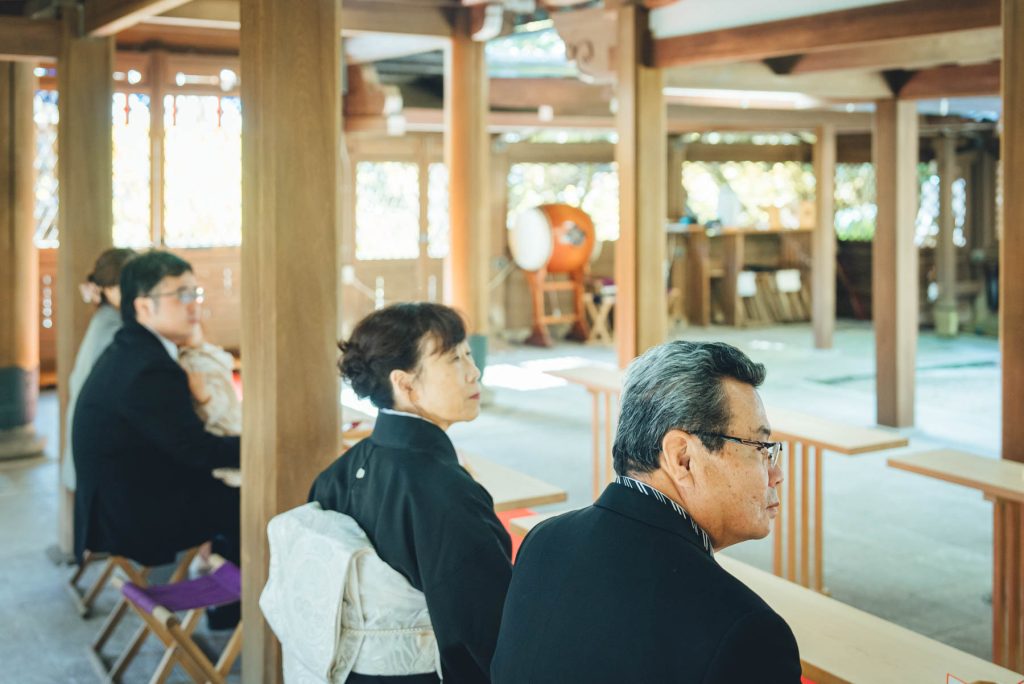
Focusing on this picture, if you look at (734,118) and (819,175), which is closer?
(734,118)

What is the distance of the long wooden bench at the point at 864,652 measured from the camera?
2.20 metres

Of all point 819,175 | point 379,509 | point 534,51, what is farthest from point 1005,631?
point 819,175

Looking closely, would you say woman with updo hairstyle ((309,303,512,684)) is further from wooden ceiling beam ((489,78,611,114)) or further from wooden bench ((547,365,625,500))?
wooden ceiling beam ((489,78,611,114))

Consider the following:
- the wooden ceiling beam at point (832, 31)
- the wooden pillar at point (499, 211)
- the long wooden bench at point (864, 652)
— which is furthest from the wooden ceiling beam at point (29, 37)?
the wooden pillar at point (499, 211)

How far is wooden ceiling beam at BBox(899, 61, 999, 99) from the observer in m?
7.21

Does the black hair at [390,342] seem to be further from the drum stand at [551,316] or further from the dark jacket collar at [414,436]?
the drum stand at [551,316]

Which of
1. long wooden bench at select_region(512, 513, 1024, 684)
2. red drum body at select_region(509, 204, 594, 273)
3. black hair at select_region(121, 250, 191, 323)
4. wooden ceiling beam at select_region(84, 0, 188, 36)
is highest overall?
wooden ceiling beam at select_region(84, 0, 188, 36)

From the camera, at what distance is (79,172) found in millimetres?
5199

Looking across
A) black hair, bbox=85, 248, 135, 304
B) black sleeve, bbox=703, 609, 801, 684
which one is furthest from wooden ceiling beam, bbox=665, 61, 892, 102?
black sleeve, bbox=703, 609, 801, 684

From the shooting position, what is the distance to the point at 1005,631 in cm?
382

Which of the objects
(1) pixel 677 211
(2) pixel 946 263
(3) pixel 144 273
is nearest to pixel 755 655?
Answer: (3) pixel 144 273

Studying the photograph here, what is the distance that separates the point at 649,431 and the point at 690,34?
4391 millimetres

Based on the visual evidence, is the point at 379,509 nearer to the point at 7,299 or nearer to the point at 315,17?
the point at 315,17

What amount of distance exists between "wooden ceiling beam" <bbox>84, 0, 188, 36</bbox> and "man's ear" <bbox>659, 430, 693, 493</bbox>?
11.1 feet
